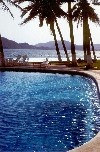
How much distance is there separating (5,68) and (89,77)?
387 inches

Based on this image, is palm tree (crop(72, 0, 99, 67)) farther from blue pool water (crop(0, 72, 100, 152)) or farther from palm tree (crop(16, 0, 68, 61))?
blue pool water (crop(0, 72, 100, 152))

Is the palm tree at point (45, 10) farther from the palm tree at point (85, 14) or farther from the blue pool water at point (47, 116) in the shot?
the blue pool water at point (47, 116)

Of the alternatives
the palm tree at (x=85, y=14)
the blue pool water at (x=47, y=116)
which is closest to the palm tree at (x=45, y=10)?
the palm tree at (x=85, y=14)

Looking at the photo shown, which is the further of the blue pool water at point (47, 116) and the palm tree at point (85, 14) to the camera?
the palm tree at point (85, 14)

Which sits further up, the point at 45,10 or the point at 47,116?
the point at 45,10

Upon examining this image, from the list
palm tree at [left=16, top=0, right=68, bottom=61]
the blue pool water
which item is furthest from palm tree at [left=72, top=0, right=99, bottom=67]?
the blue pool water

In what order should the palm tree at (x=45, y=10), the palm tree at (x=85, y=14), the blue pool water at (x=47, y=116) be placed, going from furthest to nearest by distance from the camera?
the palm tree at (x=45, y=10), the palm tree at (x=85, y=14), the blue pool water at (x=47, y=116)

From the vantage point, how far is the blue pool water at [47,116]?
8242 mm

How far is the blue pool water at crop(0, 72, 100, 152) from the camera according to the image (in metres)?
8.24

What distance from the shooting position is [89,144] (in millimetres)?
6711

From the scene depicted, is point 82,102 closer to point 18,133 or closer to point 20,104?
point 20,104

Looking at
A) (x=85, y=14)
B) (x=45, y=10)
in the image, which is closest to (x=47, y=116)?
(x=85, y=14)

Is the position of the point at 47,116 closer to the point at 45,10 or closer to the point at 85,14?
the point at 85,14

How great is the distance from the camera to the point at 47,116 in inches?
444
